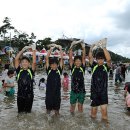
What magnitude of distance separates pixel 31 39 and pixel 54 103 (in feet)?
251

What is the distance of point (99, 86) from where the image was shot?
825cm

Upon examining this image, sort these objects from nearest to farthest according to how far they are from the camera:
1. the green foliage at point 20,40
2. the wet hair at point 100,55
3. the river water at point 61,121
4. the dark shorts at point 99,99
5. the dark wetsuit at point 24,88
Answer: the river water at point 61,121 → the dark shorts at point 99,99 → the wet hair at point 100,55 → the dark wetsuit at point 24,88 → the green foliage at point 20,40

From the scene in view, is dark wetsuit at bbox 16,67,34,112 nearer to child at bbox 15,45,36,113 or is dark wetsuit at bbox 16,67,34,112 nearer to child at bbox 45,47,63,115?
child at bbox 15,45,36,113

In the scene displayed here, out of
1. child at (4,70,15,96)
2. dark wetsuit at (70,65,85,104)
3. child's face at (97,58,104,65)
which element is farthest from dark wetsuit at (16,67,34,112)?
child at (4,70,15,96)

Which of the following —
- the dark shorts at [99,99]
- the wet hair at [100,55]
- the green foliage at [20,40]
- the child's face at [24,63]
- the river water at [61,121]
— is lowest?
the river water at [61,121]

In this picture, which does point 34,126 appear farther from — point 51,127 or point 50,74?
point 50,74

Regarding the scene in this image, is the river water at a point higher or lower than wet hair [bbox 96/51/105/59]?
lower

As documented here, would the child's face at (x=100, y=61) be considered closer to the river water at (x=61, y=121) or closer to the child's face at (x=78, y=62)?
the child's face at (x=78, y=62)

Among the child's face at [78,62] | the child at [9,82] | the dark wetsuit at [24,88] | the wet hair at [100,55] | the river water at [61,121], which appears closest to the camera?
the river water at [61,121]

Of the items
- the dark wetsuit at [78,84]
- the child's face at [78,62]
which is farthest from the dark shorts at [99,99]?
the child's face at [78,62]

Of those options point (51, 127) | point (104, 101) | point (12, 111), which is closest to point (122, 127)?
point (104, 101)

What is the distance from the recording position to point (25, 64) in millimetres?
8562

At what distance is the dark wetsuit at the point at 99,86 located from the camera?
819 centimetres

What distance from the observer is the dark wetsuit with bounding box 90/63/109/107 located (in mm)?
8188
